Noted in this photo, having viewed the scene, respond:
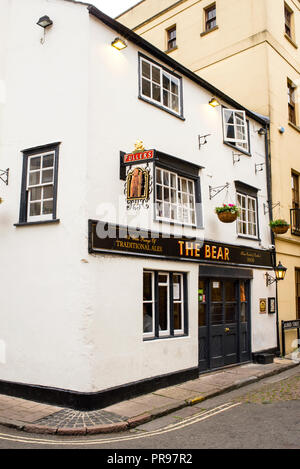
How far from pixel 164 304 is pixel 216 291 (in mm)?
2357

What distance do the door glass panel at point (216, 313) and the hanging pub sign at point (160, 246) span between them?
122 cm

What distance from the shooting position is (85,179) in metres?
7.95

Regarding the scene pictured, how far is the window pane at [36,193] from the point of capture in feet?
28.7

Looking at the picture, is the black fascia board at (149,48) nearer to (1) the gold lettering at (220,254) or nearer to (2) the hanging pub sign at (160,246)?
(2) the hanging pub sign at (160,246)

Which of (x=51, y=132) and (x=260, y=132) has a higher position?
(x=260, y=132)

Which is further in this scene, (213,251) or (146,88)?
(213,251)

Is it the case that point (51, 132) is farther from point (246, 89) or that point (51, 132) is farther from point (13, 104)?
point (246, 89)

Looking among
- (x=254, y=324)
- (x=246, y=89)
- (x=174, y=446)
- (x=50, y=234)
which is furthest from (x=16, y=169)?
(x=246, y=89)

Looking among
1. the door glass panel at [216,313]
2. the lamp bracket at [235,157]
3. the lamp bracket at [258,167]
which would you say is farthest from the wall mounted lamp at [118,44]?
the door glass panel at [216,313]

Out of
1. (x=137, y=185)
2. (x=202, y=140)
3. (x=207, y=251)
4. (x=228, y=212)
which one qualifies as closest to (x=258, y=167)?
(x=202, y=140)

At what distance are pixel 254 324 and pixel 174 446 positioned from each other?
24.6ft

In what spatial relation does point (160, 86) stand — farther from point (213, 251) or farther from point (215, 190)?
point (213, 251)

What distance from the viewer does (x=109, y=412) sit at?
7328 millimetres

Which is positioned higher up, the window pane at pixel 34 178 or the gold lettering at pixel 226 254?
the window pane at pixel 34 178
